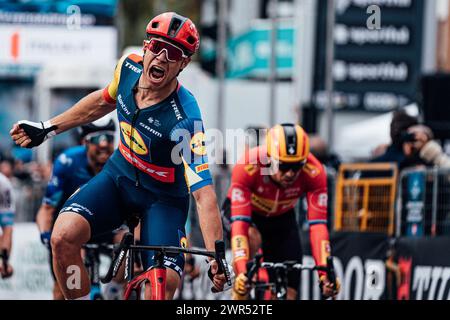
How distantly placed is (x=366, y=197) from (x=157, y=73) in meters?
6.74

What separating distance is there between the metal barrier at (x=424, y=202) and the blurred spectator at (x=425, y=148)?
1.00 ft

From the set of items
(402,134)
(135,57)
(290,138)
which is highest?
(135,57)

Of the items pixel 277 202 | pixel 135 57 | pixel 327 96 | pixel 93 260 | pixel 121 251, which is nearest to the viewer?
pixel 121 251

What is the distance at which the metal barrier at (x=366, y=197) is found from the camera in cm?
1412

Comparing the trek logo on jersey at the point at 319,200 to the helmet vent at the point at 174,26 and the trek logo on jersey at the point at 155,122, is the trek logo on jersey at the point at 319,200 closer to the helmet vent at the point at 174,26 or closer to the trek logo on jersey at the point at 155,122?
the trek logo on jersey at the point at 155,122

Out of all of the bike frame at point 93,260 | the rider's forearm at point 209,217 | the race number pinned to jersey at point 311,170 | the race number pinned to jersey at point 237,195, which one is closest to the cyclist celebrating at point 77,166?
the bike frame at point 93,260

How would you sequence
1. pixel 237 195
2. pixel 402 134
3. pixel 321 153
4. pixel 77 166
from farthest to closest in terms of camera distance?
pixel 321 153, pixel 402 134, pixel 77 166, pixel 237 195

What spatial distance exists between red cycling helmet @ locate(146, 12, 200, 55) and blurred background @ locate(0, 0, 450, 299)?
3.89 meters

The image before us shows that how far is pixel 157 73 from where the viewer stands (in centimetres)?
830

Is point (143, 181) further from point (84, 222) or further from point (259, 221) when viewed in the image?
point (259, 221)

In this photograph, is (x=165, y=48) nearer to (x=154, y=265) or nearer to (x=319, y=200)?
(x=154, y=265)

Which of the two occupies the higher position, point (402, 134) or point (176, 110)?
point (176, 110)

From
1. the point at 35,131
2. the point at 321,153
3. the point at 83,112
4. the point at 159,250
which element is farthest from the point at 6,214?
the point at 159,250
